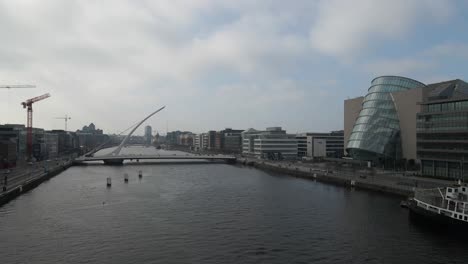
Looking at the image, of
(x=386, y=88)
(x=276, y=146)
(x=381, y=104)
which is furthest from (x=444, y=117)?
(x=276, y=146)

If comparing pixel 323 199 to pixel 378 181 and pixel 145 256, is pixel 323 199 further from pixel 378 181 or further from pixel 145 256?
pixel 145 256

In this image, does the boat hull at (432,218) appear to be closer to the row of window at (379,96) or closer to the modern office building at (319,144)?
the row of window at (379,96)

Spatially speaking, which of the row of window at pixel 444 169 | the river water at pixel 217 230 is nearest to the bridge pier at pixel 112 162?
the river water at pixel 217 230

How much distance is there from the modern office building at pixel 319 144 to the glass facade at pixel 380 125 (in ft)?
146

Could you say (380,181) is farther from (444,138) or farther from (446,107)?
(446,107)

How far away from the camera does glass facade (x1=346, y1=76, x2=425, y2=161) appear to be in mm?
85438

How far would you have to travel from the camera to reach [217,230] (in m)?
32.7

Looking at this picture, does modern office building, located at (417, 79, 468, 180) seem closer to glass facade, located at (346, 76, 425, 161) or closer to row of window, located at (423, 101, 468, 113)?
row of window, located at (423, 101, 468, 113)

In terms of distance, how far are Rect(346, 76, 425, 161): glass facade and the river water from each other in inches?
1393

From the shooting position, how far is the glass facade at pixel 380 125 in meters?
85.4

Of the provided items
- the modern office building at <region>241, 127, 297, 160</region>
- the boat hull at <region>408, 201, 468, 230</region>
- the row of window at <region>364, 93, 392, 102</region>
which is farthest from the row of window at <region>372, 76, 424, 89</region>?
the boat hull at <region>408, 201, 468, 230</region>

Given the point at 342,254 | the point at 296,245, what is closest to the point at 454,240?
the point at 342,254

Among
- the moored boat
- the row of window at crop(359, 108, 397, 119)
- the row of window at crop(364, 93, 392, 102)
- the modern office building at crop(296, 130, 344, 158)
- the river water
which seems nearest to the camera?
the river water

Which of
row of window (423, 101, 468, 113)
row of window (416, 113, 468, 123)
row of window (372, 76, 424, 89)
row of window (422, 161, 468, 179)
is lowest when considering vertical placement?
row of window (422, 161, 468, 179)
